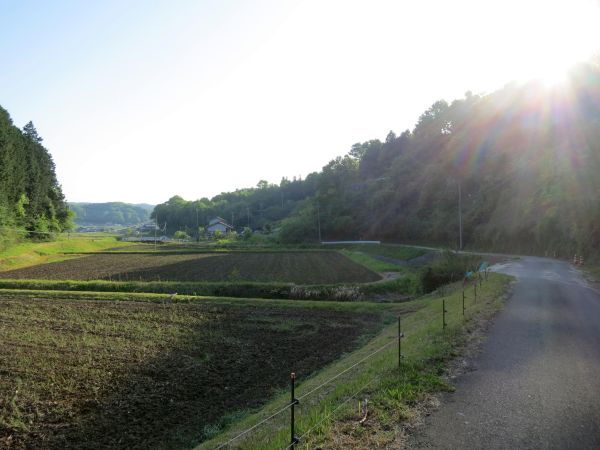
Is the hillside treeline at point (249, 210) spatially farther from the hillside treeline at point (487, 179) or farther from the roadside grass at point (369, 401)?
the roadside grass at point (369, 401)

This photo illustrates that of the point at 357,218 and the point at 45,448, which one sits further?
the point at 357,218

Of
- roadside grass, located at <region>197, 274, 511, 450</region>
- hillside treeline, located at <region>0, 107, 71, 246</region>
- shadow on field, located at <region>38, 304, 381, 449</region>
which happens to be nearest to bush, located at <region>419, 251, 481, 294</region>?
shadow on field, located at <region>38, 304, 381, 449</region>

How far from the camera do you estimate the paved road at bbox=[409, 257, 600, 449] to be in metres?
5.07

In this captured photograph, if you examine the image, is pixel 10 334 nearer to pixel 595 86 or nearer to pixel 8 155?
pixel 595 86

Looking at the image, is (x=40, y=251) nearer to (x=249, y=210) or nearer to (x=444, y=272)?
(x=444, y=272)

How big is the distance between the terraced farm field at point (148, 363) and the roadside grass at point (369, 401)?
130 centimetres

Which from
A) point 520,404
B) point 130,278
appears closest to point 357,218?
point 130,278

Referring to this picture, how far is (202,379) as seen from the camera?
9875 millimetres

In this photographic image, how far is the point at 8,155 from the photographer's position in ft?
190

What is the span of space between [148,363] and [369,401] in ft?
23.3

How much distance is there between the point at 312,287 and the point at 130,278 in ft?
51.7

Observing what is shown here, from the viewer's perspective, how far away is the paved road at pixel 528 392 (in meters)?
5.07

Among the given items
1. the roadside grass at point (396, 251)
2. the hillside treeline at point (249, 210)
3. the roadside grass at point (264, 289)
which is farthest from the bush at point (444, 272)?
the hillside treeline at point (249, 210)

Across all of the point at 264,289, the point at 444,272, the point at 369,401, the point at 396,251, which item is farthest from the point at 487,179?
Answer: the point at 369,401
